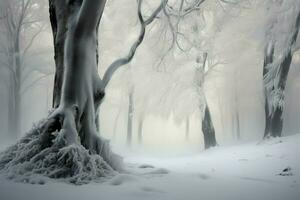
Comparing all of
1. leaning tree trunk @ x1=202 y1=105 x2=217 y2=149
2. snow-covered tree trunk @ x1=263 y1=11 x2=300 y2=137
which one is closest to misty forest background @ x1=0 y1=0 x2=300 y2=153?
snow-covered tree trunk @ x1=263 y1=11 x2=300 y2=137

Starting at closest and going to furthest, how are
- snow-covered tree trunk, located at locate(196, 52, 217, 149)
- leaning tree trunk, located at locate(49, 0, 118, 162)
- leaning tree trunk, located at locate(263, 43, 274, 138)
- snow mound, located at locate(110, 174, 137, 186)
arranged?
snow mound, located at locate(110, 174, 137, 186) → leaning tree trunk, located at locate(49, 0, 118, 162) → leaning tree trunk, located at locate(263, 43, 274, 138) → snow-covered tree trunk, located at locate(196, 52, 217, 149)

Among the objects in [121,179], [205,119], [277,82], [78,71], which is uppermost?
[277,82]

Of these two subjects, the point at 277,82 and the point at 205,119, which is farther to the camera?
the point at 205,119

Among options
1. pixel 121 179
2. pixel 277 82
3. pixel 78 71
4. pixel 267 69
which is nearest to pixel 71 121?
pixel 78 71

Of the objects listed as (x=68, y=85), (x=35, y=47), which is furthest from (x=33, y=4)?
(x=68, y=85)

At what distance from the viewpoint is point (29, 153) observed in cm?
487

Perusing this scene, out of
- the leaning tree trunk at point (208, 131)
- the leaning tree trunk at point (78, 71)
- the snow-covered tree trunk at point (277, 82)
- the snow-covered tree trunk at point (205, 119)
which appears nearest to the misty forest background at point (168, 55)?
the snow-covered tree trunk at point (205, 119)

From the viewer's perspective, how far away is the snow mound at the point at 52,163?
→ 448cm

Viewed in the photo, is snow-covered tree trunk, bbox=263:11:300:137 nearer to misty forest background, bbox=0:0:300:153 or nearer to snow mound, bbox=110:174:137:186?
misty forest background, bbox=0:0:300:153

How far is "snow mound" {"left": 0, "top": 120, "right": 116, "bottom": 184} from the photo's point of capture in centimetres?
448

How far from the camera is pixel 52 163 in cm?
471

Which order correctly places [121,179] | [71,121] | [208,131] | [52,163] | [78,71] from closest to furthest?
1. [121,179]
2. [52,163]
3. [71,121]
4. [78,71]
5. [208,131]

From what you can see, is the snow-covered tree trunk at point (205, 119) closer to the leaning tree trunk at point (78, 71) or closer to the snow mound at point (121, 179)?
the leaning tree trunk at point (78, 71)

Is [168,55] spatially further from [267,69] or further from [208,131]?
[208,131]
